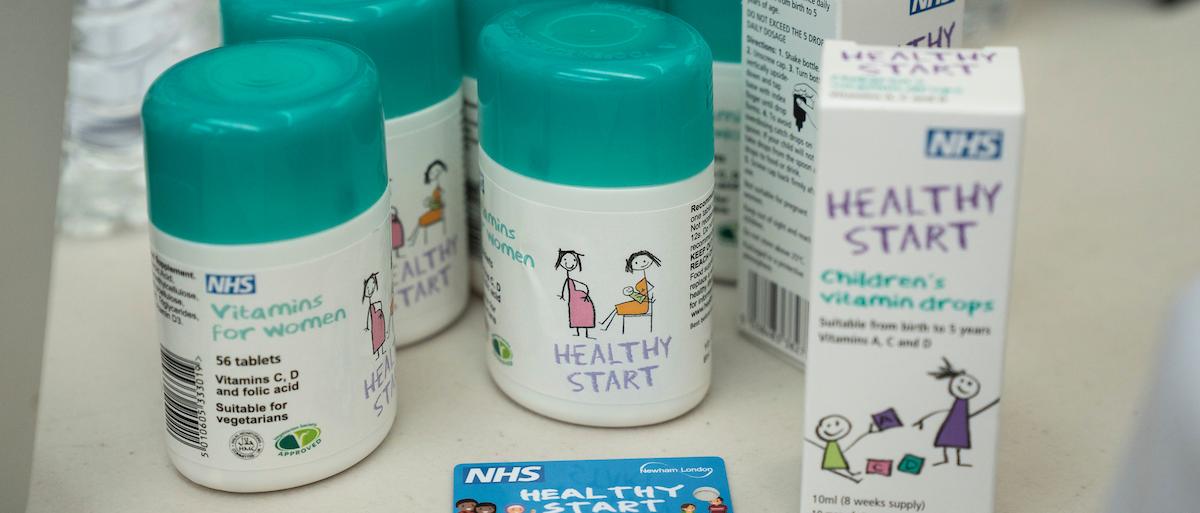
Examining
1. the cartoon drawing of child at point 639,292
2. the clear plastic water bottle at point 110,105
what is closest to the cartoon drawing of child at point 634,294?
the cartoon drawing of child at point 639,292

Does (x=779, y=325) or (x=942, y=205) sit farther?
(x=779, y=325)

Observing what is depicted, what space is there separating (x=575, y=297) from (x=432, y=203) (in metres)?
0.09

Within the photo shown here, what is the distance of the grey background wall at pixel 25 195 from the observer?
17.4 inches

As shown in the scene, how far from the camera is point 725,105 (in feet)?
1.96

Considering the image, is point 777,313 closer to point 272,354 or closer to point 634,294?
point 634,294

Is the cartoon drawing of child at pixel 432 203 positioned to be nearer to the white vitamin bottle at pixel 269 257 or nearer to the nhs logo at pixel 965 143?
the white vitamin bottle at pixel 269 257

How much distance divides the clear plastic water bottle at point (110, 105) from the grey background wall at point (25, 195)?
0.70 feet

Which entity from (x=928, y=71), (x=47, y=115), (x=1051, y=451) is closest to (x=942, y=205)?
(x=928, y=71)

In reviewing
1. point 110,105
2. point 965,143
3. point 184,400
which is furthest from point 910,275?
point 110,105

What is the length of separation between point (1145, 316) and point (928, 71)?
232 millimetres

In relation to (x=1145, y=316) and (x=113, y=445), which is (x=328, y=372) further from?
(x=1145, y=316)

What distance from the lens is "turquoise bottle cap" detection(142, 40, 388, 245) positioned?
444 mm

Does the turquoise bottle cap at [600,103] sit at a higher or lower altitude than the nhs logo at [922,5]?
lower

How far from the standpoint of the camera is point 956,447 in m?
0.46
